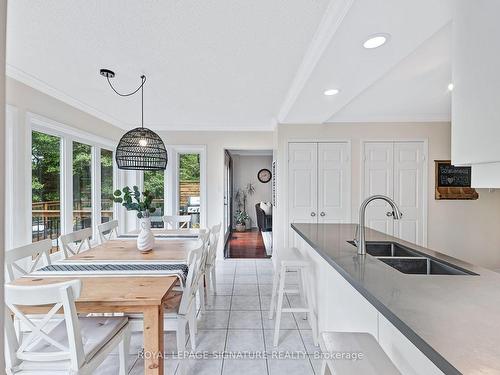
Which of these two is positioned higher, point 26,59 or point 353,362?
point 26,59

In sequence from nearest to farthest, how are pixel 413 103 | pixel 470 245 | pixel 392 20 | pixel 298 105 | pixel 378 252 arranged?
1. pixel 392 20
2. pixel 378 252
3. pixel 298 105
4. pixel 413 103
5. pixel 470 245

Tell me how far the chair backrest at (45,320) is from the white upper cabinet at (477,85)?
1.72 m

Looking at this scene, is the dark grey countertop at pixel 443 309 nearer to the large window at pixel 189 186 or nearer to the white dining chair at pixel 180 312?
the white dining chair at pixel 180 312

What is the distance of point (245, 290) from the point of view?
3.54 m

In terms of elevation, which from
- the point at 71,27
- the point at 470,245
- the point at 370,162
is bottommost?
the point at 470,245

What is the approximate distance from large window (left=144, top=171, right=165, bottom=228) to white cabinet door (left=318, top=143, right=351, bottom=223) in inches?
111

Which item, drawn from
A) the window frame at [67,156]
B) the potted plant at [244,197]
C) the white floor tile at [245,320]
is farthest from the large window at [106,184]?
the potted plant at [244,197]

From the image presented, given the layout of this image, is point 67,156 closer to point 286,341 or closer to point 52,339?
point 52,339

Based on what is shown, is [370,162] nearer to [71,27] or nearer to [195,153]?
[195,153]

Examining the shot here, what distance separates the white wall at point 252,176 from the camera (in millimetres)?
8773

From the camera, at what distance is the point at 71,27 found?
189cm

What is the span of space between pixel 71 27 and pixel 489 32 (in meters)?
2.28

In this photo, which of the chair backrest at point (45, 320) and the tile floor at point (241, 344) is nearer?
the chair backrest at point (45, 320)

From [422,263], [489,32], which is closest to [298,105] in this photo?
[422,263]
